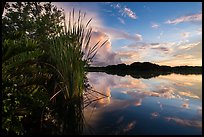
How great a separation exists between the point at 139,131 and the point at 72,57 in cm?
177

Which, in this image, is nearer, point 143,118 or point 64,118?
point 64,118

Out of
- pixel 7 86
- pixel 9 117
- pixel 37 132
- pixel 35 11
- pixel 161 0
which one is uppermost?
pixel 35 11

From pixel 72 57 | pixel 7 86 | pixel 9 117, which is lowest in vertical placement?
pixel 9 117

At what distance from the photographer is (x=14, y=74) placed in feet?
13.3

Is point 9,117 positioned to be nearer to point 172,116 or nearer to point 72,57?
point 72,57

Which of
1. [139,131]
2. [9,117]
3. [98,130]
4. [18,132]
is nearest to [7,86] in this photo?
[9,117]

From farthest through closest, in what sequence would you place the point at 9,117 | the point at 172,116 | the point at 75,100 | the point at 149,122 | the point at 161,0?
the point at 75,100 → the point at 172,116 → the point at 149,122 → the point at 9,117 → the point at 161,0

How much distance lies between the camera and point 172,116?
437 centimetres

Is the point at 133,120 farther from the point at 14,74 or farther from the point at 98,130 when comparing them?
the point at 14,74

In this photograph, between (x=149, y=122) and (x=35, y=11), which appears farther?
(x=35, y=11)

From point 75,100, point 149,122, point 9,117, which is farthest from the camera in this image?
point 75,100

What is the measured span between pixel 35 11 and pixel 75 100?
5.39m

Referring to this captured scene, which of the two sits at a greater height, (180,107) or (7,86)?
(7,86)

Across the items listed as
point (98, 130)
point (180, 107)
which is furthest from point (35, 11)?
point (98, 130)
